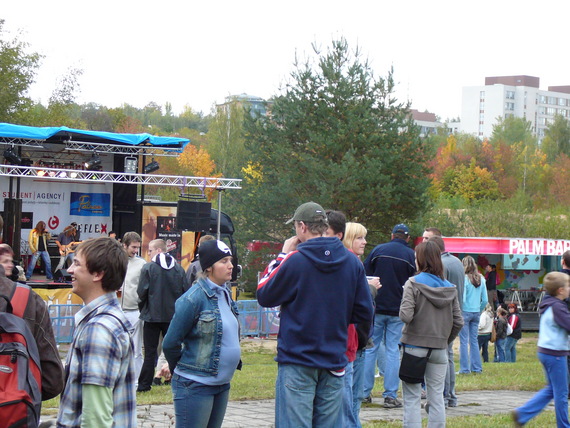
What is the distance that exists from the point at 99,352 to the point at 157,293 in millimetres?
5803

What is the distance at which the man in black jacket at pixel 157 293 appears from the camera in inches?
350

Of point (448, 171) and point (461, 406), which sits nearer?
point (461, 406)

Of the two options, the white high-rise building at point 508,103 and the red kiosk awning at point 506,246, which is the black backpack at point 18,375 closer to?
the red kiosk awning at point 506,246

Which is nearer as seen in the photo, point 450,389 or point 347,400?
point 347,400

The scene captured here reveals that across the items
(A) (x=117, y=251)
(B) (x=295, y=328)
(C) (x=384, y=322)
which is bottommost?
(C) (x=384, y=322)

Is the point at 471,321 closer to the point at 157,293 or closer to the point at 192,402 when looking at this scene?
the point at 157,293

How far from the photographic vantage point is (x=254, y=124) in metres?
31.0

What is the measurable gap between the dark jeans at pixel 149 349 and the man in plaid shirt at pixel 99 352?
228 inches

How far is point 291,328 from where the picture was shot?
4.59 metres

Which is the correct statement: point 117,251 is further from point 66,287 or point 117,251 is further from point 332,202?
point 332,202

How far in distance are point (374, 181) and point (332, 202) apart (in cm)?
176

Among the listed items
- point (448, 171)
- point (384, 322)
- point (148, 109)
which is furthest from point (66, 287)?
point (148, 109)

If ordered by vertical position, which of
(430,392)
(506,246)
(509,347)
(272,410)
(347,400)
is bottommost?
(509,347)

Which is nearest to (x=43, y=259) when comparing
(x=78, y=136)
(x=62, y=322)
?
(x=78, y=136)
